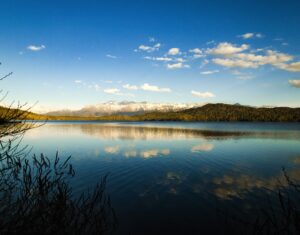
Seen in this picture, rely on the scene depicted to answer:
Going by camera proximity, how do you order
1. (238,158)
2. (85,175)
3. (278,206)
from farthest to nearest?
(238,158), (85,175), (278,206)

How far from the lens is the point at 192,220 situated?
12680 millimetres

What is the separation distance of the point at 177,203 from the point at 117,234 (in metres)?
5.19

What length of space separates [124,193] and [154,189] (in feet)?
7.90

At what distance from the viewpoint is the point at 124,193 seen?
55.1 ft

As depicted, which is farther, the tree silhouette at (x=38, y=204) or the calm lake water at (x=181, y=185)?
the calm lake water at (x=181, y=185)

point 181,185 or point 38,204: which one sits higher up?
point 38,204

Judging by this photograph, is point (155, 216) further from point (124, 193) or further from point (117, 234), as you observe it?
point (124, 193)

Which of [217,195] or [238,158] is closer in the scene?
[217,195]

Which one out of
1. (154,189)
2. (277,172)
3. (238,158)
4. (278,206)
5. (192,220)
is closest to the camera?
(192,220)

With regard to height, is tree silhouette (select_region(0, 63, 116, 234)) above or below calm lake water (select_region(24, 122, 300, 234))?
above

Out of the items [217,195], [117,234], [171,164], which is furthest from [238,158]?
[117,234]

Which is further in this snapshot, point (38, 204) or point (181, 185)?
point (181, 185)

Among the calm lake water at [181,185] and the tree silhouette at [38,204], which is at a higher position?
the tree silhouette at [38,204]

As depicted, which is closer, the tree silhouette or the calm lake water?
the tree silhouette
